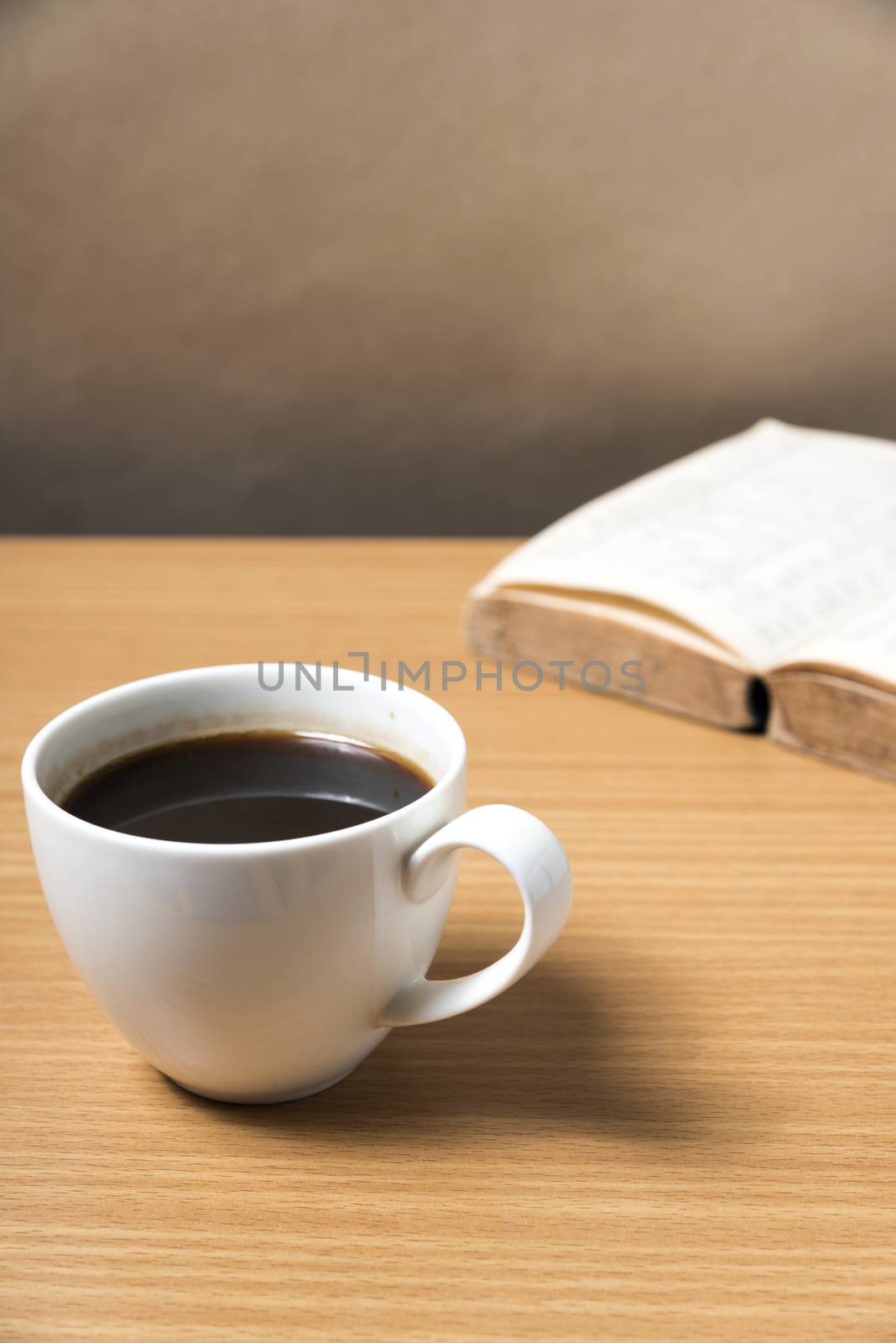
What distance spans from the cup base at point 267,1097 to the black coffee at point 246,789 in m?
0.08

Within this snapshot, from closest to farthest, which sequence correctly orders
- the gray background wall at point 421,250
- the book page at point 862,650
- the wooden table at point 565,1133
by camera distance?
the wooden table at point 565,1133, the book page at point 862,650, the gray background wall at point 421,250

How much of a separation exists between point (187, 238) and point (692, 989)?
1.07 m

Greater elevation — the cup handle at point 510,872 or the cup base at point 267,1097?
the cup handle at point 510,872

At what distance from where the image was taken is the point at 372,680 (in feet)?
1.53

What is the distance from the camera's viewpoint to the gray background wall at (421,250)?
4.25 ft

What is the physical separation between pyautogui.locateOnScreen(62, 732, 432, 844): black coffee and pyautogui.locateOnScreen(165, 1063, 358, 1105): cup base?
81mm

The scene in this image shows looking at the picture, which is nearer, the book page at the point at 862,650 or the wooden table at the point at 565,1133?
the wooden table at the point at 565,1133

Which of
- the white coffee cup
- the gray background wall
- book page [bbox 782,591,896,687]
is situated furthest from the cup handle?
the gray background wall

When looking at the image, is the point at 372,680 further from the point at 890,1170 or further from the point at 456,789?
the point at 890,1170

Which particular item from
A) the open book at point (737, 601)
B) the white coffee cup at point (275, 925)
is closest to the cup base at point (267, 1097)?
the white coffee cup at point (275, 925)

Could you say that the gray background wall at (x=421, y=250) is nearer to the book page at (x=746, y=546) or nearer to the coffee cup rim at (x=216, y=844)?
the book page at (x=746, y=546)

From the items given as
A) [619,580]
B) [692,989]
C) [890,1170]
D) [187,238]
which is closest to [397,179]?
[187,238]

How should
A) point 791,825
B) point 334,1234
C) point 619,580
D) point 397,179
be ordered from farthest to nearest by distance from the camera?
1. point 397,179
2. point 619,580
3. point 791,825
4. point 334,1234

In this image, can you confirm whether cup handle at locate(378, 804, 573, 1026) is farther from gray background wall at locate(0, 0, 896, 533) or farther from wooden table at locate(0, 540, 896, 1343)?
gray background wall at locate(0, 0, 896, 533)
